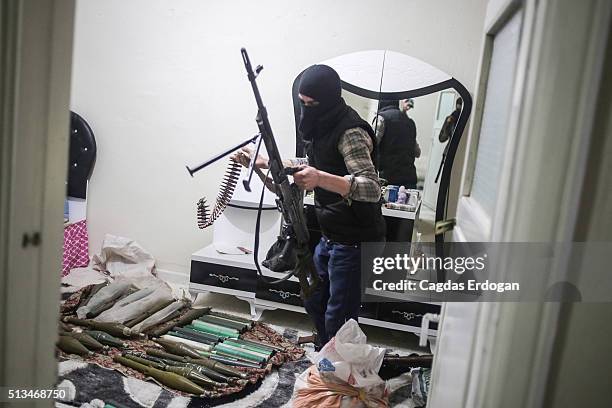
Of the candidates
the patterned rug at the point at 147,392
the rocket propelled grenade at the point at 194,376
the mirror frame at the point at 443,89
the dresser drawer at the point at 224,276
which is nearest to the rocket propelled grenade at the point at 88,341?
the patterned rug at the point at 147,392

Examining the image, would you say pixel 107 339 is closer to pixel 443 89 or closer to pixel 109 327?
pixel 109 327

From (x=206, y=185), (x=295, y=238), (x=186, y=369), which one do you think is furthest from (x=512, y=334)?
(x=206, y=185)

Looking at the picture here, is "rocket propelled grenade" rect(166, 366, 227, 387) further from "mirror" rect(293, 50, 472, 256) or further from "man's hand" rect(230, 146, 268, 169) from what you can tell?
"mirror" rect(293, 50, 472, 256)

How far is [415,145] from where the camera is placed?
8.87 ft

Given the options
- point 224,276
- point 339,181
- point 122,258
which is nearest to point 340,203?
point 339,181

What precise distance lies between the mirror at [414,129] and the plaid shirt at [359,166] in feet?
3.20

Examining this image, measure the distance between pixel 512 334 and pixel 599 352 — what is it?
144 millimetres

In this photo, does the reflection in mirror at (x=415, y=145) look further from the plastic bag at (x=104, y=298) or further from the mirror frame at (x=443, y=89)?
the plastic bag at (x=104, y=298)

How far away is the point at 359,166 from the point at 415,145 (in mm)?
1115

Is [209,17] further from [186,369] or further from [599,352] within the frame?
[599,352]

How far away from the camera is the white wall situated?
280 cm

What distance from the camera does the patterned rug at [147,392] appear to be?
5.86ft

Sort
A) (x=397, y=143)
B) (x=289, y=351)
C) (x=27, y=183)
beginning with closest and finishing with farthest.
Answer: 1. (x=27, y=183)
2. (x=289, y=351)
3. (x=397, y=143)

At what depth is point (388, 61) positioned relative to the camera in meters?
2.74
